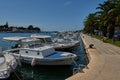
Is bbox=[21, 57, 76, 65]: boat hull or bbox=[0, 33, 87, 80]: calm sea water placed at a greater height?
bbox=[21, 57, 76, 65]: boat hull

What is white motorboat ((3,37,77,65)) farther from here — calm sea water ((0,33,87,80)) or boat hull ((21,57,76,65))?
calm sea water ((0,33,87,80))

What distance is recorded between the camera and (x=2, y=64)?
56.5 feet

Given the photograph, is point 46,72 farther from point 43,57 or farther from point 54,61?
point 43,57

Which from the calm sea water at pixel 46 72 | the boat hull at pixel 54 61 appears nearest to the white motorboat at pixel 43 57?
the boat hull at pixel 54 61

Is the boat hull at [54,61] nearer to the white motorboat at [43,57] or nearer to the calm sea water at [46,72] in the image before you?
the white motorboat at [43,57]

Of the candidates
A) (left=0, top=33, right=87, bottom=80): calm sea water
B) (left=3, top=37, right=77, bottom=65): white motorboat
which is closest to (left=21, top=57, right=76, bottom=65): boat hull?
(left=3, top=37, right=77, bottom=65): white motorboat

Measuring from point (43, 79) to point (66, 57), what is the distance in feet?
16.7

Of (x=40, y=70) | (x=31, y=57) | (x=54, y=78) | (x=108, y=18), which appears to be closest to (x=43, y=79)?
(x=54, y=78)

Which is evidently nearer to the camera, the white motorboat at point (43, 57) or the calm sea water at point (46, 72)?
the calm sea water at point (46, 72)

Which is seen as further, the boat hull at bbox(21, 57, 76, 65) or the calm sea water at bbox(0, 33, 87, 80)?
the boat hull at bbox(21, 57, 76, 65)

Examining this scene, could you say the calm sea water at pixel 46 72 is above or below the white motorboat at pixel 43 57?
below

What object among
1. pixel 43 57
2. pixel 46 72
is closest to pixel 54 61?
pixel 43 57

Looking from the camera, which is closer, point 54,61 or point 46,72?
point 46,72

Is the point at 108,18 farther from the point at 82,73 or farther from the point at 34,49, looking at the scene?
the point at 82,73
